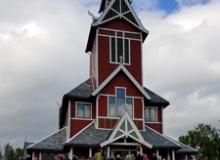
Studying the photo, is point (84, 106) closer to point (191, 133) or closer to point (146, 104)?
point (146, 104)

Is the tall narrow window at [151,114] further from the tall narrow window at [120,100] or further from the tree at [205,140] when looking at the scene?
the tree at [205,140]

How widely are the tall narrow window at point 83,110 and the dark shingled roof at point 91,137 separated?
3.70ft

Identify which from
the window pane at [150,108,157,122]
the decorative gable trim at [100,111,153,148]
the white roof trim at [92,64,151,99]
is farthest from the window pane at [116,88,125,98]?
the window pane at [150,108,157,122]

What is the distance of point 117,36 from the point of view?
135 feet

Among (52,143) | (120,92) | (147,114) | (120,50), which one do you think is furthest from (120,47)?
(52,143)

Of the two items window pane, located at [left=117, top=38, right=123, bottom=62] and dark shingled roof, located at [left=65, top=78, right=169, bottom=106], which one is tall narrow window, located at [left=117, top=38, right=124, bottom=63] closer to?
window pane, located at [left=117, top=38, right=123, bottom=62]

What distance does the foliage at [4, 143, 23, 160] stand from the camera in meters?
81.2

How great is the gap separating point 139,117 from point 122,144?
13.2ft

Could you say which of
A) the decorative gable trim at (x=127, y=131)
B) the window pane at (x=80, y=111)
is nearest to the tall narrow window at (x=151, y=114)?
the decorative gable trim at (x=127, y=131)

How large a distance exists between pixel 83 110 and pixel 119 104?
2.98 meters

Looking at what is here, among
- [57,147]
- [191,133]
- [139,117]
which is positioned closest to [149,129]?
[139,117]

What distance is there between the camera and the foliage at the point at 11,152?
81188 millimetres

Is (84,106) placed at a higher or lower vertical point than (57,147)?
higher

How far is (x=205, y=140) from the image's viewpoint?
215 feet
